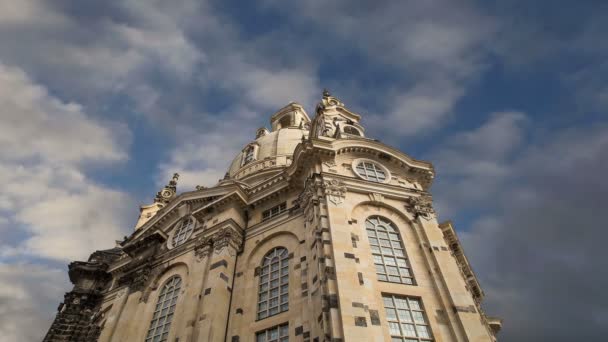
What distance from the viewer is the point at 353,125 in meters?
40.1

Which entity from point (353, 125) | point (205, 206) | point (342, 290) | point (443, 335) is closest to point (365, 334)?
point (342, 290)

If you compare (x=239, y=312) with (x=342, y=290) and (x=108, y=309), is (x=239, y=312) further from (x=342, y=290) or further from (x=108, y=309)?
(x=108, y=309)

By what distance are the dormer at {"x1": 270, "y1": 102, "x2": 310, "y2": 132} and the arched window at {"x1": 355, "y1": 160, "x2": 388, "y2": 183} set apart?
121 feet

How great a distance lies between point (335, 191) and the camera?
2656 cm

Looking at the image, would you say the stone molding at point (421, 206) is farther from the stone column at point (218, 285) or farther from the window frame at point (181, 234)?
the window frame at point (181, 234)

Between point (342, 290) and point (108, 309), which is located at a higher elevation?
point (108, 309)

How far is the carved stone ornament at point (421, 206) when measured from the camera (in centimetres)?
2750

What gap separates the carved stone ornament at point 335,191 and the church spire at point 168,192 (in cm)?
3184

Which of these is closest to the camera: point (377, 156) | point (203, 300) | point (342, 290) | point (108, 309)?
point (342, 290)

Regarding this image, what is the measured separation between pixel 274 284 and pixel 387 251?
25.3 feet

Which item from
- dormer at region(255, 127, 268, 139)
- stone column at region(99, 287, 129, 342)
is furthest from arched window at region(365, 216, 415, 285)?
dormer at region(255, 127, 268, 139)

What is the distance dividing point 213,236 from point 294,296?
9.22 meters

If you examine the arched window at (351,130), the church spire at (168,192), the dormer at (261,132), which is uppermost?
the dormer at (261,132)

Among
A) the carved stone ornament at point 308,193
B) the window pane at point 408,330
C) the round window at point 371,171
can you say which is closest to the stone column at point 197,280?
the carved stone ornament at point 308,193
